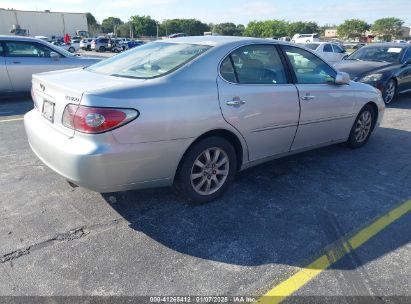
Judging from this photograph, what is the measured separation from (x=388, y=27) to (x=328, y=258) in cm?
13285

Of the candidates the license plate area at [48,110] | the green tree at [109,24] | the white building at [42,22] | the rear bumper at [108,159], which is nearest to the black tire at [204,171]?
the rear bumper at [108,159]

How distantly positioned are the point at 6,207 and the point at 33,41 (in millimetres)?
6319

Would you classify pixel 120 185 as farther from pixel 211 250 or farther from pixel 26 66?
pixel 26 66

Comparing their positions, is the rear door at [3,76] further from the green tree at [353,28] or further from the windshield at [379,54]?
the green tree at [353,28]

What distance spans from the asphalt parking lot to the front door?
49cm

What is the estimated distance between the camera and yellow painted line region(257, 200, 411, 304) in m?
2.42

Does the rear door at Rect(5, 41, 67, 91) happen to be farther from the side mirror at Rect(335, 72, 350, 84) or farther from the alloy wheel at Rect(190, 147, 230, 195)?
the side mirror at Rect(335, 72, 350, 84)

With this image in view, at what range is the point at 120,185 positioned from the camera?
2.97 meters

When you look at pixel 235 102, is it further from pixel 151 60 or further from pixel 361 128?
pixel 361 128

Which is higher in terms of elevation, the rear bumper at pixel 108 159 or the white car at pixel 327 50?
the rear bumper at pixel 108 159

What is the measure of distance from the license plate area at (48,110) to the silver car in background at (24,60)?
5801mm

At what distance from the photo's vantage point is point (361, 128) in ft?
17.6

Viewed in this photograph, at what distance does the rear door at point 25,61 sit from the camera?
821cm

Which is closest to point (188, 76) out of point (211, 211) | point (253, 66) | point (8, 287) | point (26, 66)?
point (253, 66)
